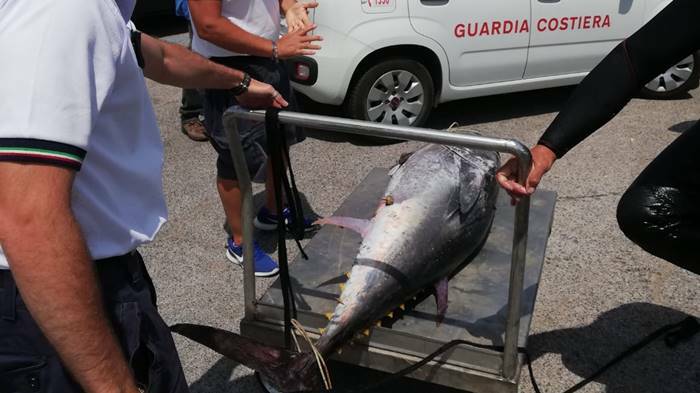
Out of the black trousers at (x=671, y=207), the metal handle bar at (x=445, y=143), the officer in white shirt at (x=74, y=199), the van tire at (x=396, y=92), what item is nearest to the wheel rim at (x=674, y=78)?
the van tire at (x=396, y=92)

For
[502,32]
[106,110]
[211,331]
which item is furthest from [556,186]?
[106,110]

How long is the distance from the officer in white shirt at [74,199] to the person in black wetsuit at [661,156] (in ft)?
3.80

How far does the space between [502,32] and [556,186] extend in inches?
62.0

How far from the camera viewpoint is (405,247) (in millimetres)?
2729

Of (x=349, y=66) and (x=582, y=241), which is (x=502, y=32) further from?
(x=582, y=241)

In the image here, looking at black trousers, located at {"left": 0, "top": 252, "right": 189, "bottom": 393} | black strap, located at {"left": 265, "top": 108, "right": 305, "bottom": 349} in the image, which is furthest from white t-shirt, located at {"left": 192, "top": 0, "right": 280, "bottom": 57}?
black trousers, located at {"left": 0, "top": 252, "right": 189, "bottom": 393}

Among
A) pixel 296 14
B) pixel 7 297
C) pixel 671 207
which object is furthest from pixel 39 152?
pixel 296 14

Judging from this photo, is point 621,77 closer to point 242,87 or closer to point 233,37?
point 242,87

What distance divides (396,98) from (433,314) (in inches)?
121

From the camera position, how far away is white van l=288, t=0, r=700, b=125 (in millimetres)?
5152

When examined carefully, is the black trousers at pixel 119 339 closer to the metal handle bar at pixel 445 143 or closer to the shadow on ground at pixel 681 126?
the metal handle bar at pixel 445 143

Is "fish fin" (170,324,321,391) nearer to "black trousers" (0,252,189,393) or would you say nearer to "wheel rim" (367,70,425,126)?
"black trousers" (0,252,189,393)

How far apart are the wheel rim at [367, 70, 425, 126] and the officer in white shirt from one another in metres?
3.74

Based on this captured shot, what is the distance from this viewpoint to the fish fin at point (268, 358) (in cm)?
228
